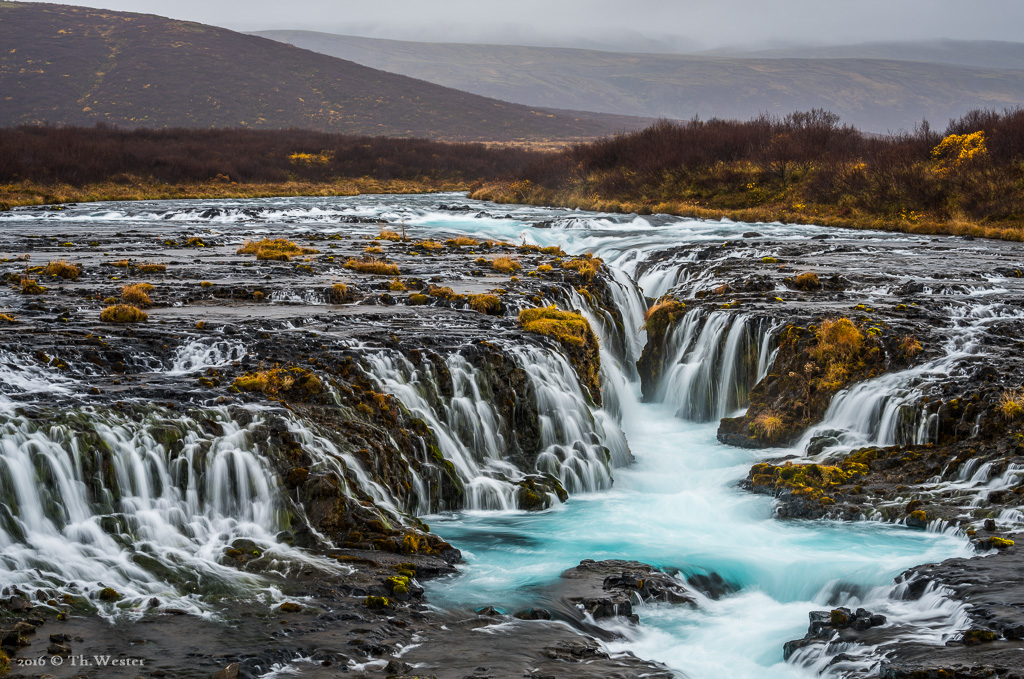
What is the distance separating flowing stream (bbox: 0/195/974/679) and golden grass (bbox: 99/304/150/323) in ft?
6.86

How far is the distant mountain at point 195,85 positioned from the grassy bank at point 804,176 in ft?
213

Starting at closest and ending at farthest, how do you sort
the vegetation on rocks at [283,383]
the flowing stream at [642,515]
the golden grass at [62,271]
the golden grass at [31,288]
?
the flowing stream at [642,515]
the vegetation on rocks at [283,383]
the golden grass at [31,288]
the golden grass at [62,271]

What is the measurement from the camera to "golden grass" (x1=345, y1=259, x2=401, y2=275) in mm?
23062

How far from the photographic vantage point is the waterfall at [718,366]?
1823 cm

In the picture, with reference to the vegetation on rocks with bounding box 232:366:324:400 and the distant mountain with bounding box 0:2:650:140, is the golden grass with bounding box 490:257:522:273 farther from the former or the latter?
the distant mountain with bounding box 0:2:650:140

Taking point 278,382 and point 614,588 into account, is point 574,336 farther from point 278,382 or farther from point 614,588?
point 614,588

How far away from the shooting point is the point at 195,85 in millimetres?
120500

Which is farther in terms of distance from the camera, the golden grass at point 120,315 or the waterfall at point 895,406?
the golden grass at point 120,315

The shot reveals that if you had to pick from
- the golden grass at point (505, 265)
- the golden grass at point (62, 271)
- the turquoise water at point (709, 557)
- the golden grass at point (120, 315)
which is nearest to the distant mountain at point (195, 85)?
the golden grass at point (62, 271)

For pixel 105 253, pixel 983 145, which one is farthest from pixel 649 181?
pixel 105 253

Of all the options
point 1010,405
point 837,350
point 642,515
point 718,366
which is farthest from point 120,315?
point 1010,405

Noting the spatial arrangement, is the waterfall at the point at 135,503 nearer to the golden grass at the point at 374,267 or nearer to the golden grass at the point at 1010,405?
the golden grass at the point at 1010,405

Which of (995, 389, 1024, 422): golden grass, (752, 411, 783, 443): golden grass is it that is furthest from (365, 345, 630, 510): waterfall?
(995, 389, 1024, 422): golden grass

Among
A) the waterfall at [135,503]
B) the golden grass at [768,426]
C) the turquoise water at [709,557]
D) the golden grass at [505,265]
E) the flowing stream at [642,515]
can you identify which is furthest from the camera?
the golden grass at [505,265]
